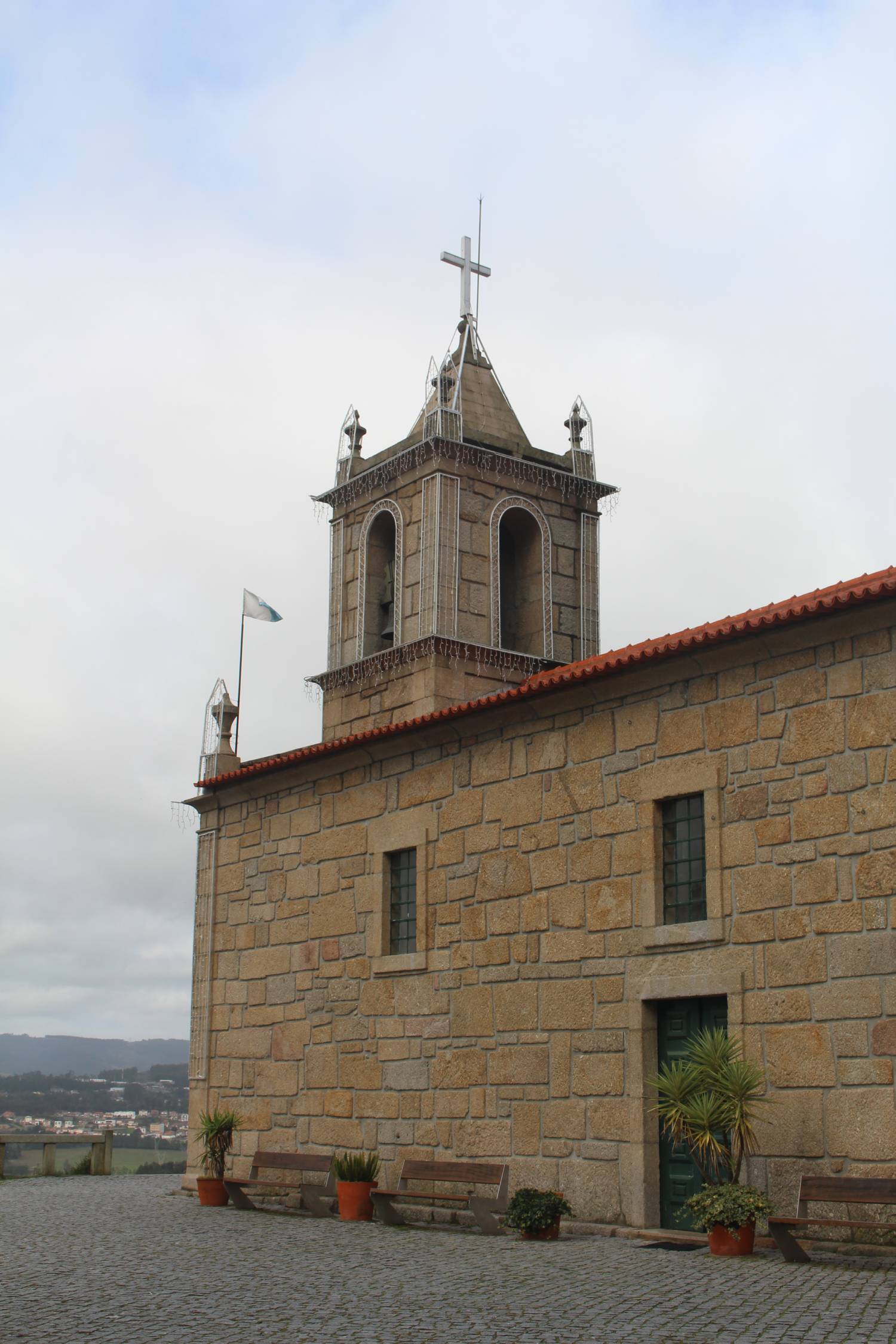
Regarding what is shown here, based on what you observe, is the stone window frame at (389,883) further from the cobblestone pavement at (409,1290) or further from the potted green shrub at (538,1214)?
the potted green shrub at (538,1214)

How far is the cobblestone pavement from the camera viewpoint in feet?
29.0

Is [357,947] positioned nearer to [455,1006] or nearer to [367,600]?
[455,1006]

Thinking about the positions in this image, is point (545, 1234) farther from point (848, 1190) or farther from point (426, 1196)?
point (848, 1190)

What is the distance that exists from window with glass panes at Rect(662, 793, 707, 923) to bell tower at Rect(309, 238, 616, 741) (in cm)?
1205

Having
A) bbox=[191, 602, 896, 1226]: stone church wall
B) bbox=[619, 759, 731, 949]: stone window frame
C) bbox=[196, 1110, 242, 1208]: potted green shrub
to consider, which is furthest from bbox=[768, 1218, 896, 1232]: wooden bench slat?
bbox=[196, 1110, 242, 1208]: potted green shrub

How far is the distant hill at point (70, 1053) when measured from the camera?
81.9 metres

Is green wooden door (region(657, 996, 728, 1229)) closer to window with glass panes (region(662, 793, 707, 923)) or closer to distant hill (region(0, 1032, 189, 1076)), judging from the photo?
window with glass panes (region(662, 793, 707, 923))

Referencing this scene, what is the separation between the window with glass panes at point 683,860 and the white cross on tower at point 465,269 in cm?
1942

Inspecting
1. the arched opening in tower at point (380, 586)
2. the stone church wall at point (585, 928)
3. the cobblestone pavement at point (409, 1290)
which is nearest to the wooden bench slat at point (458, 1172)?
the stone church wall at point (585, 928)

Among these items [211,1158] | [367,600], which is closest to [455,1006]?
[211,1158]

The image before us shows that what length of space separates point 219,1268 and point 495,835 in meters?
5.83

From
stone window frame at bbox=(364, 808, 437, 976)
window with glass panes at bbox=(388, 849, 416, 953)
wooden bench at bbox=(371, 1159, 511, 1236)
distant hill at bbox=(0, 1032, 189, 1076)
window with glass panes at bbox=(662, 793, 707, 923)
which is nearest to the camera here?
window with glass panes at bbox=(662, 793, 707, 923)

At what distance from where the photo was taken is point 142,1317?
31.2 ft

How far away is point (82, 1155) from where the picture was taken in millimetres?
26000
